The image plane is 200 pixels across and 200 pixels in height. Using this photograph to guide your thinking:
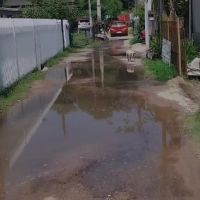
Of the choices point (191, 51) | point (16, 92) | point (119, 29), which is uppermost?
point (119, 29)

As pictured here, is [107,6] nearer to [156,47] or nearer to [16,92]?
[156,47]

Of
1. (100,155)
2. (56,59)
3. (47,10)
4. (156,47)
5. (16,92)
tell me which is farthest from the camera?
(47,10)

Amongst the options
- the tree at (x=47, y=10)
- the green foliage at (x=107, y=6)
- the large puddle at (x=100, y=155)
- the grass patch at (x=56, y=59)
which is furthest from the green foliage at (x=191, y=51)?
the green foliage at (x=107, y=6)

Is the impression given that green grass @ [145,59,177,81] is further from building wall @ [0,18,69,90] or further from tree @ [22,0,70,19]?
tree @ [22,0,70,19]

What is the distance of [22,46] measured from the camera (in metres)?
17.3

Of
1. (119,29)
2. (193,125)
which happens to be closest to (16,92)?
(193,125)

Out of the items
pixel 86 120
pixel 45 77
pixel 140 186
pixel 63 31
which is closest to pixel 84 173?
pixel 140 186

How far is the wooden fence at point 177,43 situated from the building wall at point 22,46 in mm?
5214

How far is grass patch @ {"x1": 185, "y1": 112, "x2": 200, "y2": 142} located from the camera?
28.6 ft

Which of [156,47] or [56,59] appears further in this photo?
[56,59]

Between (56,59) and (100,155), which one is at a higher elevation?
(56,59)

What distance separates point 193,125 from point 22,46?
31.1 feet

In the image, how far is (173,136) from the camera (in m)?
8.79

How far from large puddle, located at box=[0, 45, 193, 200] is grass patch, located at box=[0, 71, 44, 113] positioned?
48.7 inches
